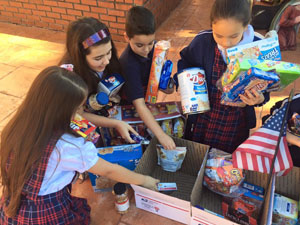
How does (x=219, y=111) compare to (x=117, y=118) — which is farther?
(x=117, y=118)

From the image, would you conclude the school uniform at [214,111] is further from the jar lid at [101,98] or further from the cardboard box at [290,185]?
the jar lid at [101,98]

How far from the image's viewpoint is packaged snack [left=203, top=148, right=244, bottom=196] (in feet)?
5.28

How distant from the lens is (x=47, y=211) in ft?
4.48

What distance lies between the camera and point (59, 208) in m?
1.40

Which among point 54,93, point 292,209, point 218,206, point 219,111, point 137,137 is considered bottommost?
point 218,206

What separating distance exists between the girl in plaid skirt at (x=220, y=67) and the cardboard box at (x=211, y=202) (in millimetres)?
253

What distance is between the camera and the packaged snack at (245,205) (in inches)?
59.8

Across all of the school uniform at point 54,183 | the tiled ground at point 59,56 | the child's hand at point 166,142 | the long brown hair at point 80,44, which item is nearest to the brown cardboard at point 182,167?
the child's hand at point 166,142

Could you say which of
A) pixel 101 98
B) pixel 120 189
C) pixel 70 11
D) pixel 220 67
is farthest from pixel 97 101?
pixel 70 11

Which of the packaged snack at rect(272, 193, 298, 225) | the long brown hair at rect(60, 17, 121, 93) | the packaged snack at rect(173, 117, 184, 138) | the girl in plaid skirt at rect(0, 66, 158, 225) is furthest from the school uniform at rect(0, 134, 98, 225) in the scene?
the packaged snack at rect(272, 193, 298, 225)

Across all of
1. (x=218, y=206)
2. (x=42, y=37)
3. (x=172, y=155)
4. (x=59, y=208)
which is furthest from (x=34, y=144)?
(x=42, y=37)

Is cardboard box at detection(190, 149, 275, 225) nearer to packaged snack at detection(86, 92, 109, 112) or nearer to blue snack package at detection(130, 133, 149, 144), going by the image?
blue snack package at detection(130, 133, 149, 144)

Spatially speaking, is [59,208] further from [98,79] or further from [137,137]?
[98,79]

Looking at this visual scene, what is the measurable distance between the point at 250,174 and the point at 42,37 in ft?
11.0
